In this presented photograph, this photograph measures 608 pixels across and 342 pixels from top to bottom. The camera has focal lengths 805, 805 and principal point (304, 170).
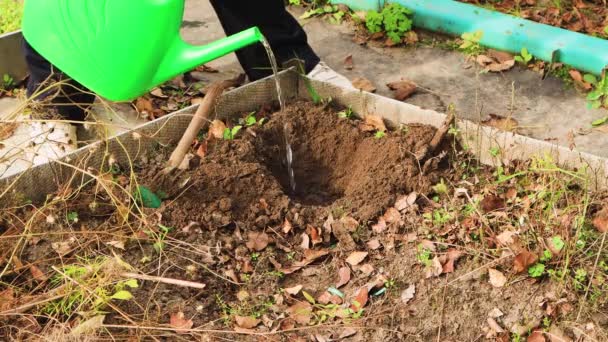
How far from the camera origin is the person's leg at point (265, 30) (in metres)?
3.95

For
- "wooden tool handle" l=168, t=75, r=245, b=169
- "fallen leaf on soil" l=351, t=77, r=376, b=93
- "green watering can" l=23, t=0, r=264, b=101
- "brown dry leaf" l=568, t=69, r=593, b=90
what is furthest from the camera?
"fallen leaf on soil" l=351, t=77, r=376, b=93

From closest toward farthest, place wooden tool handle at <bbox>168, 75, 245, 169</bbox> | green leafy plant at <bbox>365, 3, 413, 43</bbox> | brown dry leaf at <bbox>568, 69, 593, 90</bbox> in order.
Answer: wooden tool handle at <bbox>168, 75, 245, 169</bbox> < brown dry leaf at <bbox>568, 69, 593, 90</bbox> < green leafy plant at <bbox>365, 3, 413, 43</bbox>

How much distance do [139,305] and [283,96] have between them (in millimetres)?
1525

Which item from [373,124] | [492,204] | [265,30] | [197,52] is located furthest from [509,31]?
[197,52]

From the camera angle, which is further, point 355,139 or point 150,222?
point 355,139

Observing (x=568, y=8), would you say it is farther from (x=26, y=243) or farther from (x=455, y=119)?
(x=26, y=243)

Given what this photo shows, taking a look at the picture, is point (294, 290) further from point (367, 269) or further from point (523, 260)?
point (523, 260)

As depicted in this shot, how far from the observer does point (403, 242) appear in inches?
130

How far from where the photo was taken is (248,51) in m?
4.12

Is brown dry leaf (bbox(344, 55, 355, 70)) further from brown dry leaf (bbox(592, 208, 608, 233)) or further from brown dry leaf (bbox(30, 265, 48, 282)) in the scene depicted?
brown dry leaf (bbox(30, 265, 48, 282))

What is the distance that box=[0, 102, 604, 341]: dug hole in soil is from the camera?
298 cm

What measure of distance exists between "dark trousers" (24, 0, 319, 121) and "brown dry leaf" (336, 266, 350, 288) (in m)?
1.36

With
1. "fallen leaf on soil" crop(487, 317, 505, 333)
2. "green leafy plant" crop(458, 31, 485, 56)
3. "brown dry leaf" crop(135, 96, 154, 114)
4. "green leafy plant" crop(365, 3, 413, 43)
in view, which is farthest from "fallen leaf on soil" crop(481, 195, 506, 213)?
"brown dry leaf" crop(135, 96, 154, 114)

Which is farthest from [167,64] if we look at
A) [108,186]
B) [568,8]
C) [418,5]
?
[568,8]
